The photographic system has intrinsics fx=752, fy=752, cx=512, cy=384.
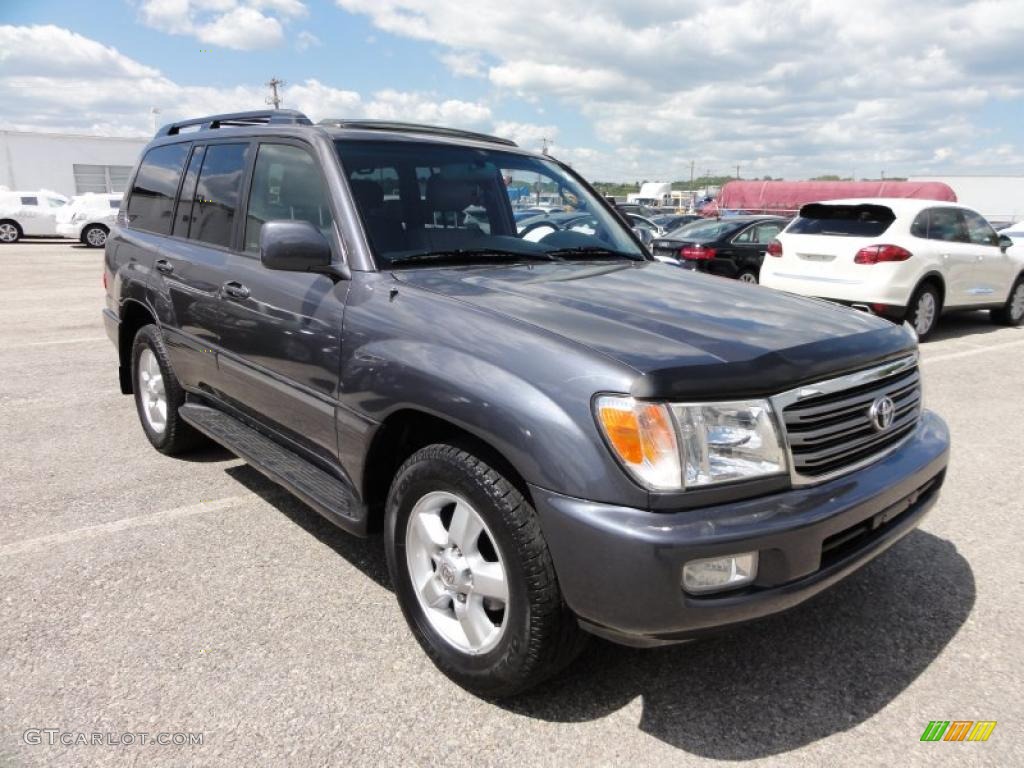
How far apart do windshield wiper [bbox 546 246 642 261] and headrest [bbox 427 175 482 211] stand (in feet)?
1.47

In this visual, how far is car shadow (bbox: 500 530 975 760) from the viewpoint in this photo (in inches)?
92.0

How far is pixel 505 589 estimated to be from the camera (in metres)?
2.27

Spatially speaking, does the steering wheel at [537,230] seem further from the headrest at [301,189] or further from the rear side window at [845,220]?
the rear side window at [845,220]

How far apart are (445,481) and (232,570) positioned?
1.44m

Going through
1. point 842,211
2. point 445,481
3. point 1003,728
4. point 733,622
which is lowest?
point 1003,728

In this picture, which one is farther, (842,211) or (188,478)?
(842,211)

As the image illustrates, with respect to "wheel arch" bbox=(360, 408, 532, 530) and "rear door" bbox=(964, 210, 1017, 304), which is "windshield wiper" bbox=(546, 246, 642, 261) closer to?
"wheel arch" bbox=(360, 408, 532, 530)

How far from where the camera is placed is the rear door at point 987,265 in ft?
32.4

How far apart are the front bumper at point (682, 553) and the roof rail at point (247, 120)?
2467mm

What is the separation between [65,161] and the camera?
1449 inches

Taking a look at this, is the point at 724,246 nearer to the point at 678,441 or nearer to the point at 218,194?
the point at 218,194

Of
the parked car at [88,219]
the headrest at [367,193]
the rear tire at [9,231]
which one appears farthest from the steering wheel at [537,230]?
the rear tire at [9,231]

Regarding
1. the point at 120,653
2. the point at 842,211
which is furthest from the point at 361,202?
the point at 842,211

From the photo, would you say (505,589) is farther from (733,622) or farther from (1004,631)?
(1004,631)
